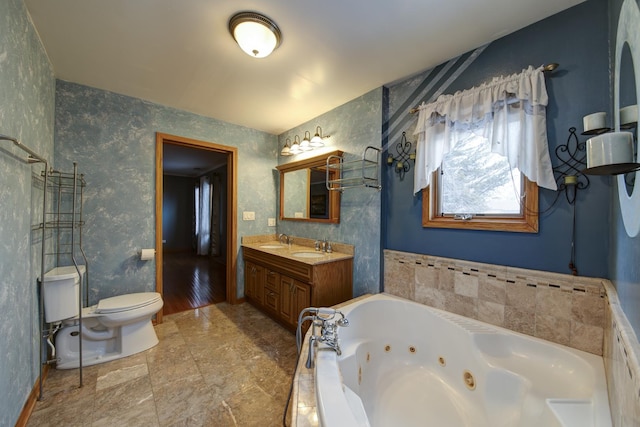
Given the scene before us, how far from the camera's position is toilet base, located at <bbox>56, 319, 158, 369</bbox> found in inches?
75.5

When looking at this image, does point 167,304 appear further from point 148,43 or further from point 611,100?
point 611,100

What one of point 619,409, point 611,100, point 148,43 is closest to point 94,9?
point 148,43

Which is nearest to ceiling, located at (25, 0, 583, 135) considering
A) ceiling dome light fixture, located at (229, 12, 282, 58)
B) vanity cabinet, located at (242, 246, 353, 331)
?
ceiling dome light fixture, located at (229, 12, 282, 58)

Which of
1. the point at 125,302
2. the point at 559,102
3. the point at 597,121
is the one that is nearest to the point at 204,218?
the point at 125,302

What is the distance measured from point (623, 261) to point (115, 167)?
360 centimetres

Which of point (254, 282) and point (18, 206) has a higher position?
point (18, 206)

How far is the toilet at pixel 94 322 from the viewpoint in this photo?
5.75 ft

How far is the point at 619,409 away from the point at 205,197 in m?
6.88

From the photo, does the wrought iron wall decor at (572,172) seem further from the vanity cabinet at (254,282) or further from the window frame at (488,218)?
the vanity cabinet at (254,282)

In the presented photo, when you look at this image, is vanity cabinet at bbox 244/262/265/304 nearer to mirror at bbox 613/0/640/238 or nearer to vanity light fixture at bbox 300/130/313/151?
vanity light fixture at bbox 300/130/313/151

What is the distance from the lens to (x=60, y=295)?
1760mm

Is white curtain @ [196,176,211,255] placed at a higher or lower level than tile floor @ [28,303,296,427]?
higher

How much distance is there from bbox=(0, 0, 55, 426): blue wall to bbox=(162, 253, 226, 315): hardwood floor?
148 cm

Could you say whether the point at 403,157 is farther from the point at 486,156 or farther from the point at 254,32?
the point at 254,32
